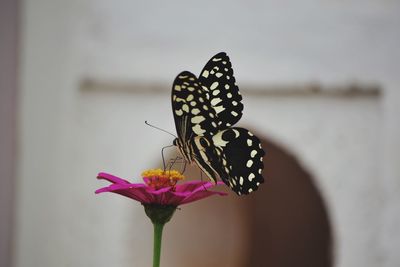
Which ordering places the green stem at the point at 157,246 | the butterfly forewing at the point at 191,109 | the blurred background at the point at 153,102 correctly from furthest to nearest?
the blurred background at the point at 153,102 < the butterfly forewing at the point at 191,109 < the green stem at the point at 157,246

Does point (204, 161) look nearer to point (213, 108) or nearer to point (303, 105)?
point (213, 108)

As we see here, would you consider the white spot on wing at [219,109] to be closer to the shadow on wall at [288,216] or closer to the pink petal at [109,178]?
the pink petal at [109,178]

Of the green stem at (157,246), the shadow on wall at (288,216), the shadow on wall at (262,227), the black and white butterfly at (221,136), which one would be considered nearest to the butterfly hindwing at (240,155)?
the black and white butterfly at (221,136)

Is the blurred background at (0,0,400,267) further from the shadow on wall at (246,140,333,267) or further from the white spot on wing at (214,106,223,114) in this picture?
the white spot on wing at (214,106,223,114)

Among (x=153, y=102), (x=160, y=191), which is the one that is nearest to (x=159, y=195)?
(x=160, y=191)

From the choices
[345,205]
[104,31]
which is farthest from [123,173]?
[345,205]
